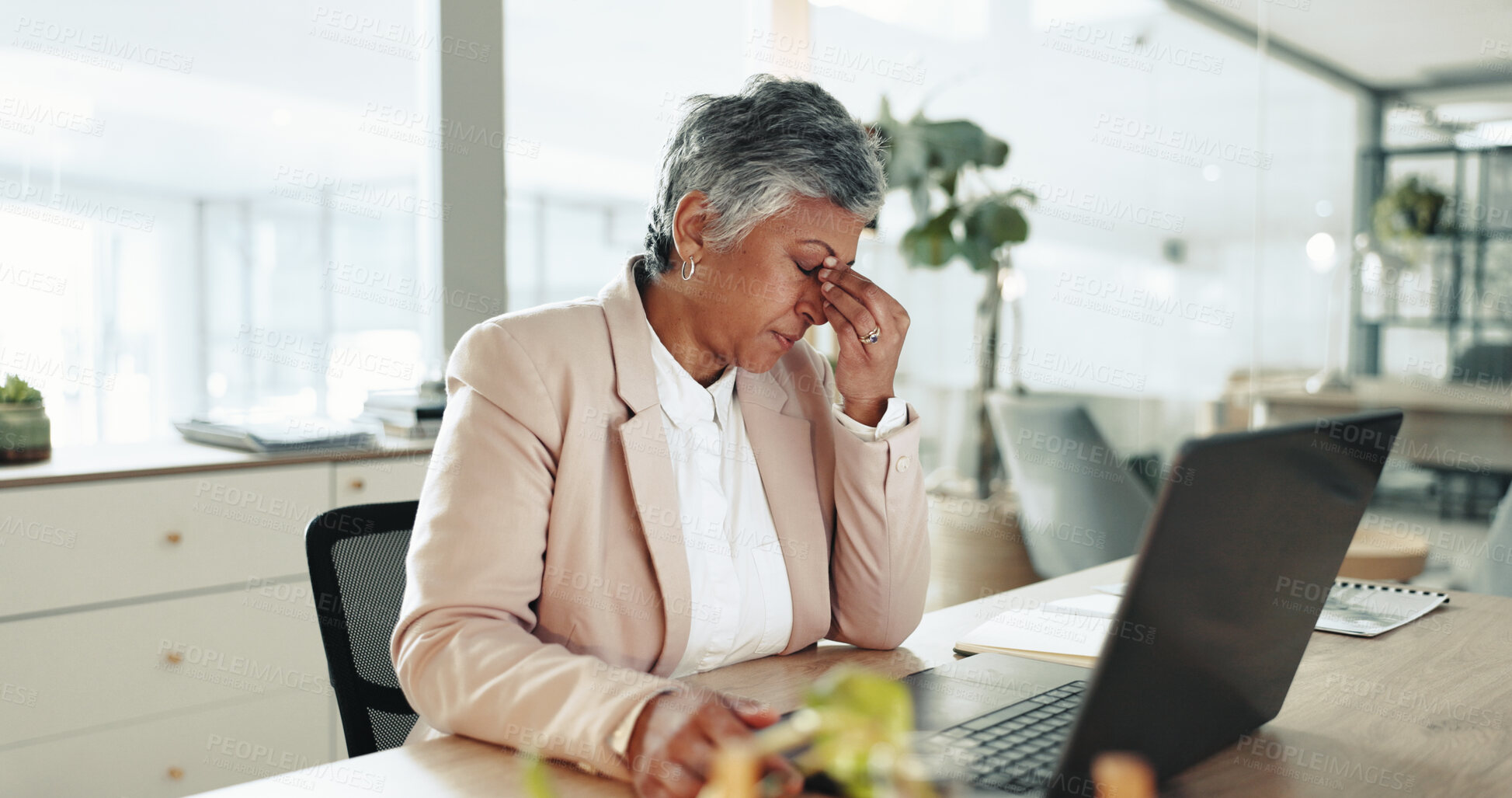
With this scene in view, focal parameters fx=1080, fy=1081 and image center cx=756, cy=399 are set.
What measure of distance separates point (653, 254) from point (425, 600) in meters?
Result: 0.60

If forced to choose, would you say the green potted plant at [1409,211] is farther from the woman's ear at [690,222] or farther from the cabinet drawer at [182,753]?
the cabinet drawer at [182,753]

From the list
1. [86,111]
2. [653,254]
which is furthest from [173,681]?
[653,254]

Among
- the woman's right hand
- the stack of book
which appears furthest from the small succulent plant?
the woman's right hand

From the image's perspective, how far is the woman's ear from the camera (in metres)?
1.38

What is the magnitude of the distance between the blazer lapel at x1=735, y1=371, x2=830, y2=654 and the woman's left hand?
0.32 ft

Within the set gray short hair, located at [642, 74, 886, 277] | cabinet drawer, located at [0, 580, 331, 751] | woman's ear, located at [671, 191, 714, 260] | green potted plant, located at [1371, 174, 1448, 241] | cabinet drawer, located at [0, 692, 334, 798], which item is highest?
green potted plant, located at [1371, 174, 1448, 241]

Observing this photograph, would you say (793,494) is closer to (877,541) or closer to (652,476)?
(877,541)

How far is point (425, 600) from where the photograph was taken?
1.09 meters

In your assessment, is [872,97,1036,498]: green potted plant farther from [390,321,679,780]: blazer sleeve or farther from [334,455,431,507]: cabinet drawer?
[390,321,679,780]: blazer sleeve

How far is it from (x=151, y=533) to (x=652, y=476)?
1.42 meters

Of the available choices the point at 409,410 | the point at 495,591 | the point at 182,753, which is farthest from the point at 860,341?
the point at 182,753

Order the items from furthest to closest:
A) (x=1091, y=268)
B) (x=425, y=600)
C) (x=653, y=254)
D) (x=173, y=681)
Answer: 1. (x=1091, y=268)
2. (x=173, y=681)
3. (x=653, y=254)
4. (x=425, y=600)

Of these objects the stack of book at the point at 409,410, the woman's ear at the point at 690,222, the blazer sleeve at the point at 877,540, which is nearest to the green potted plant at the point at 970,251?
the stack of book at the point at 409,410

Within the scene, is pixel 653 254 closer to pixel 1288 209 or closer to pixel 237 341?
pixel 237 341
